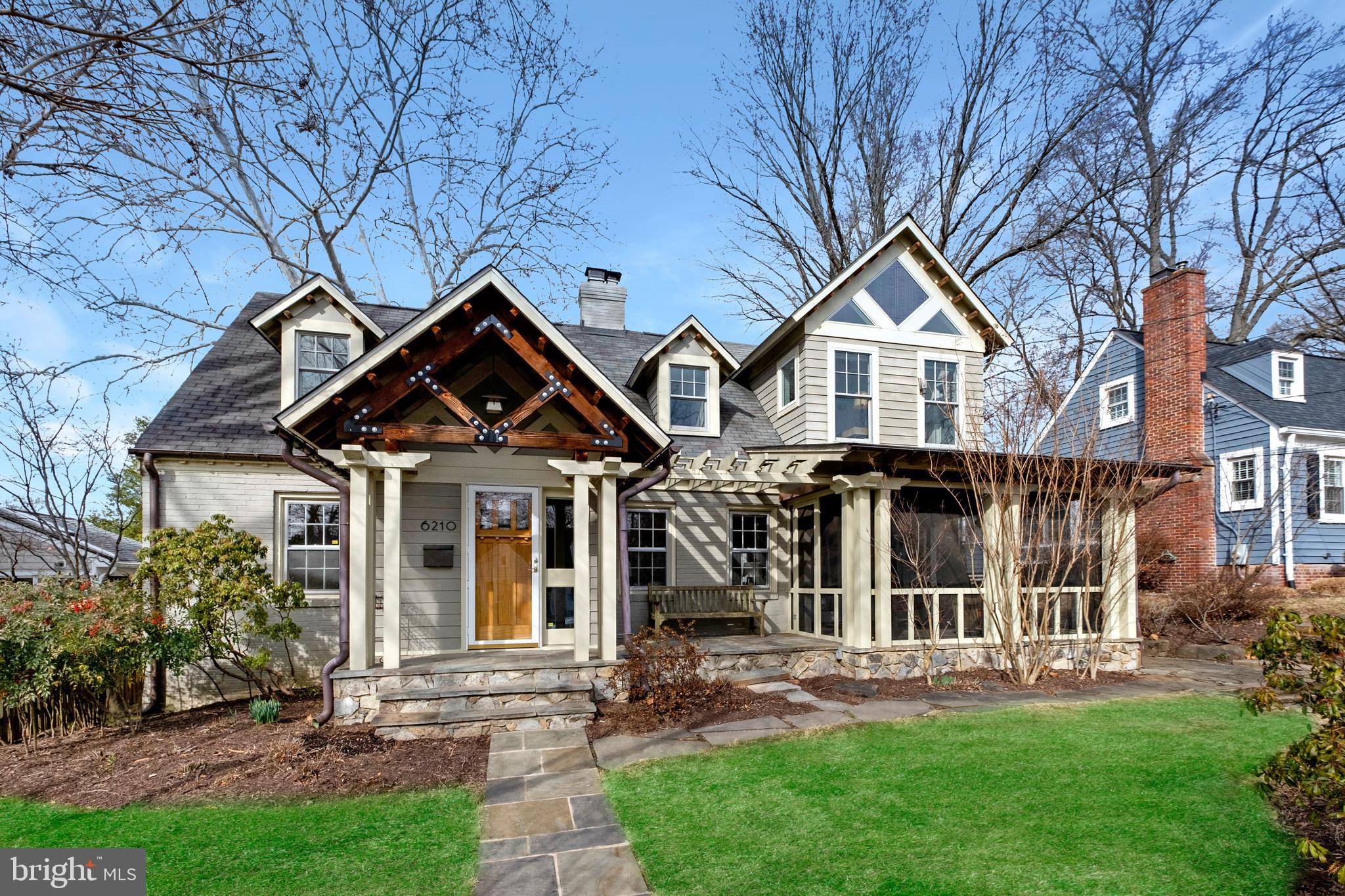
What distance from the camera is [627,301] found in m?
15.3

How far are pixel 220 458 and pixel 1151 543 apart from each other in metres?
16.1

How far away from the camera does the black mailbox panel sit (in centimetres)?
970

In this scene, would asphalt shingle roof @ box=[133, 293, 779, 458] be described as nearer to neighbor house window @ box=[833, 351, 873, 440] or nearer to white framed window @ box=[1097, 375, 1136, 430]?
neighbor house window @ box=[833, 351, 873, 440]

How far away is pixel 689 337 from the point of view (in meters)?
12.4

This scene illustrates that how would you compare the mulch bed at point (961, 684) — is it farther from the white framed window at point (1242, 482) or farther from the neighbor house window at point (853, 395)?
the white framed window at point (1242, 482)

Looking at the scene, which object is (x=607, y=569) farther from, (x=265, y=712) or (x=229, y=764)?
(x=229, y=764)

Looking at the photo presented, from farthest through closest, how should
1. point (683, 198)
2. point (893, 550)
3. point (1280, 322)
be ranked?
point (1280, 322) < point (683, 198) < point (893, 550)

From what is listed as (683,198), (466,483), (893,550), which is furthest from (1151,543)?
(683,198)

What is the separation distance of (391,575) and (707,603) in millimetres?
4944

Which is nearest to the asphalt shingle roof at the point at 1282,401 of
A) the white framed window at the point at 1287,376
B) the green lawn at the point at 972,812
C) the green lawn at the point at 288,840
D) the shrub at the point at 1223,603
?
the white framed window at the point at 1287,376

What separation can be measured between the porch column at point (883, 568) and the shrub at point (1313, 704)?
5.08m

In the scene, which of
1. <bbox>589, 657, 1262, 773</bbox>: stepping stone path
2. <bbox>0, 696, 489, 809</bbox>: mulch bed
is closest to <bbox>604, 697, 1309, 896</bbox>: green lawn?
<bbox>589, 657, 1262, 773</bbox>: stepping stone path

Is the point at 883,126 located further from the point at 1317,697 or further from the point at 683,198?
the point at 1317,697

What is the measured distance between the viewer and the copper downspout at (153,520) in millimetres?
9500
